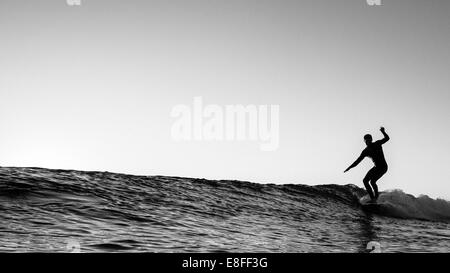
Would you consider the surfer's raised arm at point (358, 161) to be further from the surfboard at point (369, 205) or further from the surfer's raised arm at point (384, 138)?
the surfboard at point (369, 205)

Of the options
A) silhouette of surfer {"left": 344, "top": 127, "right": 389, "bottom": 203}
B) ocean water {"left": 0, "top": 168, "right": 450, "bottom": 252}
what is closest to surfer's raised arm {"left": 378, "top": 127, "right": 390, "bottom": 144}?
silhouette of surfer {"left": 344, "top": 127, "right": 389, "bottom": 203}

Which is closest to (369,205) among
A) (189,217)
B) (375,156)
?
(375,156)

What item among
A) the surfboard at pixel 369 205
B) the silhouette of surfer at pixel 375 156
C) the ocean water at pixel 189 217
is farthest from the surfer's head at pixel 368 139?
the surfboard at pixel 369 205

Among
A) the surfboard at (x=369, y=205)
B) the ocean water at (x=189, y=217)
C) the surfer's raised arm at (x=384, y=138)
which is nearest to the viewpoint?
the ocean water at (x=189, y=217)

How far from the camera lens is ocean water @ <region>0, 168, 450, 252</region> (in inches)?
242

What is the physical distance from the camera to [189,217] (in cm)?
941

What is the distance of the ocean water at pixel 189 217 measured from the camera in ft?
20.2

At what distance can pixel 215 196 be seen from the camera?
45.8 feet

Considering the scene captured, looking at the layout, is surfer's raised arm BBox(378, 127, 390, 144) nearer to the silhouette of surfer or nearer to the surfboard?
the silhouette of surfer

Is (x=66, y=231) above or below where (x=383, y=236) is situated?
above

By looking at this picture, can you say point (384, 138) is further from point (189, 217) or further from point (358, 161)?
point (189, 217)
